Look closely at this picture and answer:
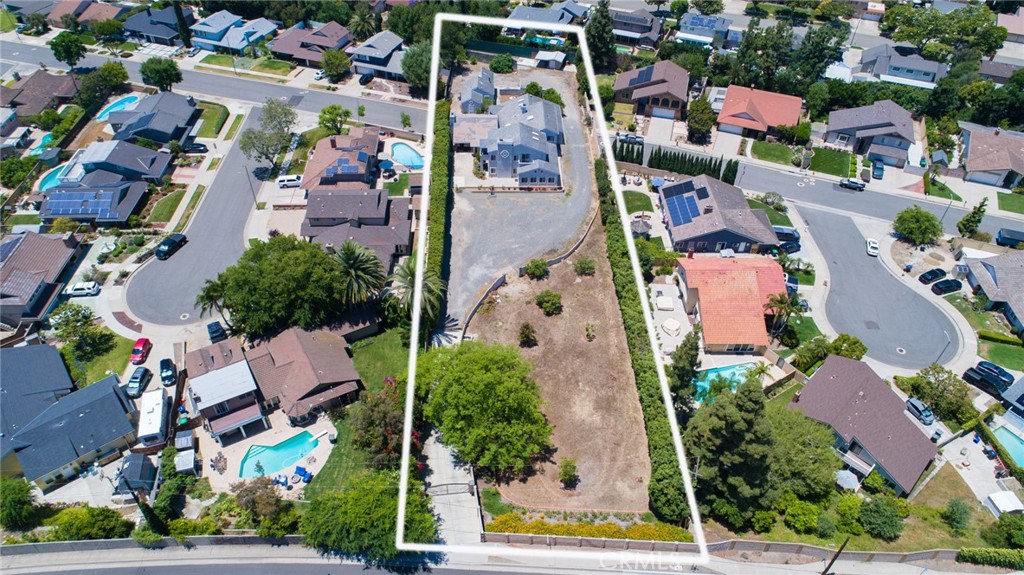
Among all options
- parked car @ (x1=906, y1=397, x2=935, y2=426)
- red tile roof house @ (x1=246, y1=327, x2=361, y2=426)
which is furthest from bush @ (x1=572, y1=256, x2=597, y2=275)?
parked car @ (x1=906, y1=397, x2=935, y2=426)

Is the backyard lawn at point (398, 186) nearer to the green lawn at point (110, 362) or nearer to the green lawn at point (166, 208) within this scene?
the green lawn at point (166, 208)

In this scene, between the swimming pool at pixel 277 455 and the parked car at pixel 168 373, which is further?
the parked car at pixel 168 373

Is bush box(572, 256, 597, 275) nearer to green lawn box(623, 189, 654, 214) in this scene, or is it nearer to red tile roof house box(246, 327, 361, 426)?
green lawn box(623, 189, 654, 214)

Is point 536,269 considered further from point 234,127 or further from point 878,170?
point 234,127

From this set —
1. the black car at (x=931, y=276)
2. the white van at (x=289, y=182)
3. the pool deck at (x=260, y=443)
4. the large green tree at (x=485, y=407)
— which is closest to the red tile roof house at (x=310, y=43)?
the white van at (x=289, y=182)

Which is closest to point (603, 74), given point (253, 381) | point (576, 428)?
point (576, 428)

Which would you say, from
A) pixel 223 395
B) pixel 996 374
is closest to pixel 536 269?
pixel 223 395
